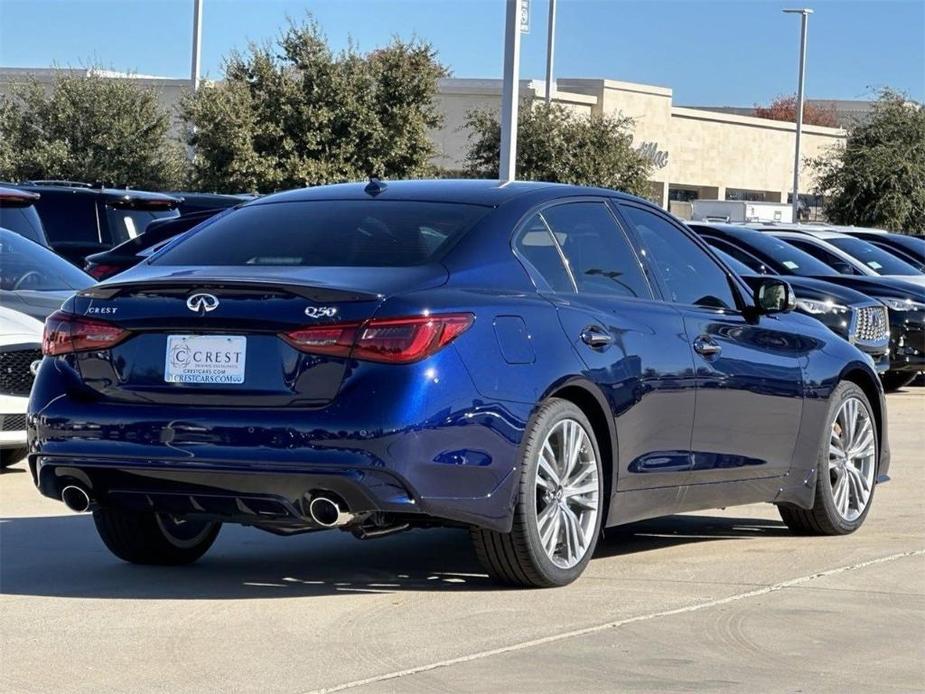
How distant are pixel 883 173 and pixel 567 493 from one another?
3909 cm

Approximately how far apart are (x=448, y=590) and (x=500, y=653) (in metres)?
1.13

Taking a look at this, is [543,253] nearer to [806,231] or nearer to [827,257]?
[827,257]

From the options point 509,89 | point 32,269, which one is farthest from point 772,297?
point 509,89

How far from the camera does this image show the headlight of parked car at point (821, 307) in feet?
51.5

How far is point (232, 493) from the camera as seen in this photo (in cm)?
618

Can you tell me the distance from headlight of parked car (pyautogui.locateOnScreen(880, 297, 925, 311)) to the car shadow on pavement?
9209 mm

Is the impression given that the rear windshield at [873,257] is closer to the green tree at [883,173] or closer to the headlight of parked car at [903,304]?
the headlight of parked car at [903,304]

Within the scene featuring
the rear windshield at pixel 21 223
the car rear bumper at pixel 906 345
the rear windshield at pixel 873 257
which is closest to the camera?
the rear windshield at pixel 21 223

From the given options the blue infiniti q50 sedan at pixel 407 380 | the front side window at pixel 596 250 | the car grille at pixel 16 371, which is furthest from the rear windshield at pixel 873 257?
the front side window at pixel 596 250

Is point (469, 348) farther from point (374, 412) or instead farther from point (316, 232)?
point (316, 232)

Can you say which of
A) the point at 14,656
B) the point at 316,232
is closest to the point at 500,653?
the point at 14,656

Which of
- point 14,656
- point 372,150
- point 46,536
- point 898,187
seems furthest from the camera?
point 898,187

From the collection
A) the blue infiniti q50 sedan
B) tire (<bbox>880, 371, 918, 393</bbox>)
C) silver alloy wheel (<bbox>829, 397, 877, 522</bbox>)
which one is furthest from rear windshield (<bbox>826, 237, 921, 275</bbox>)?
the blue infiniti q50 sedan

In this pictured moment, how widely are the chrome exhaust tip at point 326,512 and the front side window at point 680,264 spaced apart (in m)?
2.14
